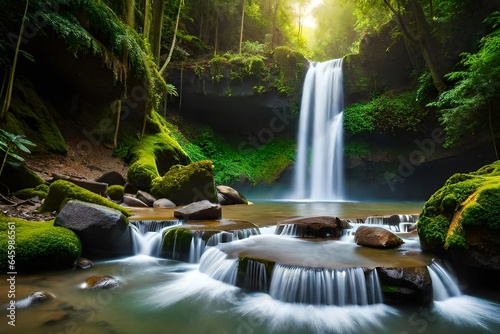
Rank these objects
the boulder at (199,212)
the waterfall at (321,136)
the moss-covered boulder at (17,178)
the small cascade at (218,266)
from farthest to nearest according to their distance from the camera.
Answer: the waterfall at (321,136)
the boulder at (199,212)
the moss-covered boulder at (17,178)
the small cascade at (218,266)

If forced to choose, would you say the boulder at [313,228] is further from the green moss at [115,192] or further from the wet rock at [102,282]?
the green moss at [115,192]

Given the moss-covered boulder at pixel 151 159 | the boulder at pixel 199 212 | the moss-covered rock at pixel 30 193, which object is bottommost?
the boulder at pixel 199 212

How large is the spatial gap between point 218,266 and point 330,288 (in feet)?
5.53

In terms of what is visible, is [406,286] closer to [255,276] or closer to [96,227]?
[255,276]

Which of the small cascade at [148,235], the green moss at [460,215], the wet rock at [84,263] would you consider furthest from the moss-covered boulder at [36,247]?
the green moss at [460,215]

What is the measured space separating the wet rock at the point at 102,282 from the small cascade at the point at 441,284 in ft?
13.3

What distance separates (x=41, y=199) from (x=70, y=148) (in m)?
4.22

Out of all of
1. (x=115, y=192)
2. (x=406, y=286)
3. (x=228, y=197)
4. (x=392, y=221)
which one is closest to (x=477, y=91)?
(x=392, y=221)

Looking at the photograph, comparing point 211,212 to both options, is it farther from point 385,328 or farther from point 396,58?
point 396,58

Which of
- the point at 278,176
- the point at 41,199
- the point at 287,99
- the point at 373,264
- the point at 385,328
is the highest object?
the point at 287,99

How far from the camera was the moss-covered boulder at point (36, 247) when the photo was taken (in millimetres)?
3918

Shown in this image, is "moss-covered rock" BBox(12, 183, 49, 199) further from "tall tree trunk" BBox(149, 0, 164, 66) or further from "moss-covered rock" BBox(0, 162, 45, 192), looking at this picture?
"tall tree trunk" BBox(149, 0, 164, 66)

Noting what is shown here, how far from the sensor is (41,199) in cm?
661

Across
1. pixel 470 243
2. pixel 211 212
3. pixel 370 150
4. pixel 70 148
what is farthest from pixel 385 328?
pixel 370 150
